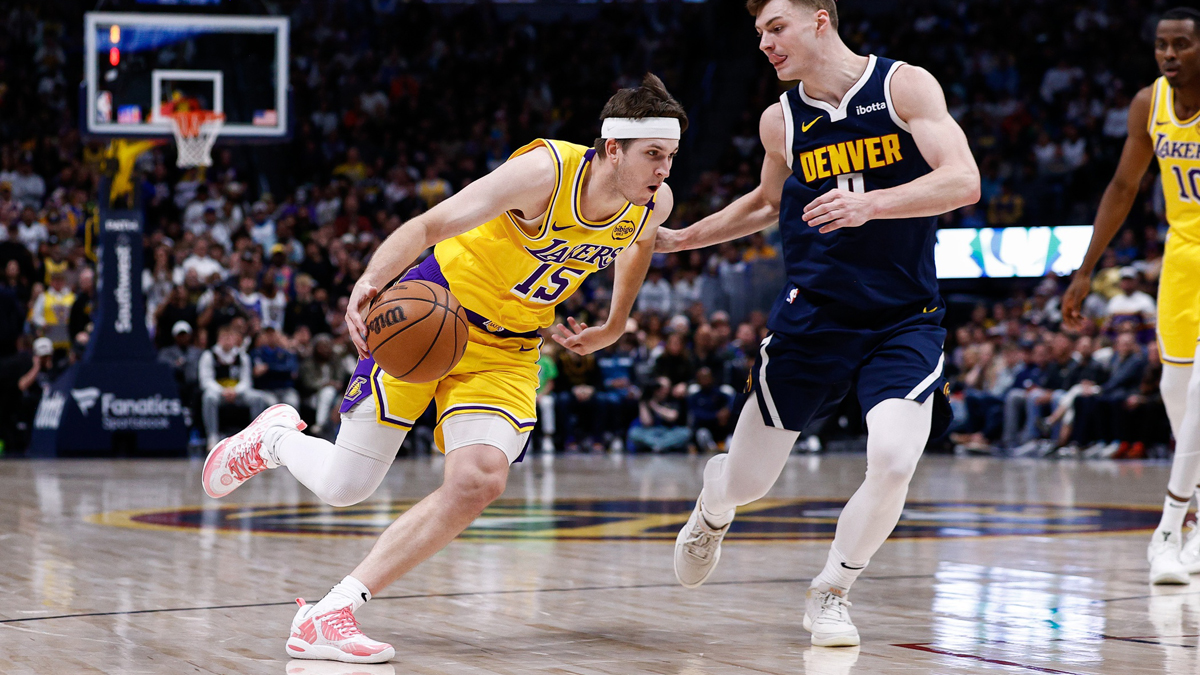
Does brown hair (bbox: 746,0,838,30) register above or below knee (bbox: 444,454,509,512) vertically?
above

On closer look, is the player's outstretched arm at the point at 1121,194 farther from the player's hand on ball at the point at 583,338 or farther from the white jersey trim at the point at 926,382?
the player's hand on ball at the point at 583,338

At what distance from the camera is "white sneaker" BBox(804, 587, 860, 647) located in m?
4.14

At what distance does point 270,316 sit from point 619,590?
11.1m

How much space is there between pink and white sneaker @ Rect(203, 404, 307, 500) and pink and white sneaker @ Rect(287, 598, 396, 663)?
1046mm

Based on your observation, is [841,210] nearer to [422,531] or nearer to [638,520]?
[422,531]

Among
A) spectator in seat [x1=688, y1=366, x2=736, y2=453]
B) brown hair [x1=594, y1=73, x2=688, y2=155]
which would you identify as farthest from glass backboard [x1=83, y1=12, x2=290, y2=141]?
brown hair [x1=594, y1=73, x2=688, y2=155]

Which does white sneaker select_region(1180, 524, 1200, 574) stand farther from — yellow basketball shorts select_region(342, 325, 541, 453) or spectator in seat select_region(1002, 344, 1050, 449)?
spectator in seat select_region(1002, 344, 1050, 449)

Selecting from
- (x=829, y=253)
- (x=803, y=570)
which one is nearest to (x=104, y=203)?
(x=803, y=570)

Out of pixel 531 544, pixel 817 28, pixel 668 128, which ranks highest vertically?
pixel 817 28

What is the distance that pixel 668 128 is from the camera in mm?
4289

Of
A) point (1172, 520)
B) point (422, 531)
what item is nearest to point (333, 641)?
point (422, 531)

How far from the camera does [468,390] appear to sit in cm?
429

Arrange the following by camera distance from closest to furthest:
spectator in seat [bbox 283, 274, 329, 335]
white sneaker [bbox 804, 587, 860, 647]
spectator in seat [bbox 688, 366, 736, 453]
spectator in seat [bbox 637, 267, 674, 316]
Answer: white sneaker [bbox 804, 587, 860, 647], spectator in seat [bbox 283, 274, 329, 335], spectator in seat [bbox 688, 366, 736, 453], spectator in seat [bbox 637, 267, 674, 316]

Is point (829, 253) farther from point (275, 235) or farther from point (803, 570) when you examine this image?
point (275, 235)
